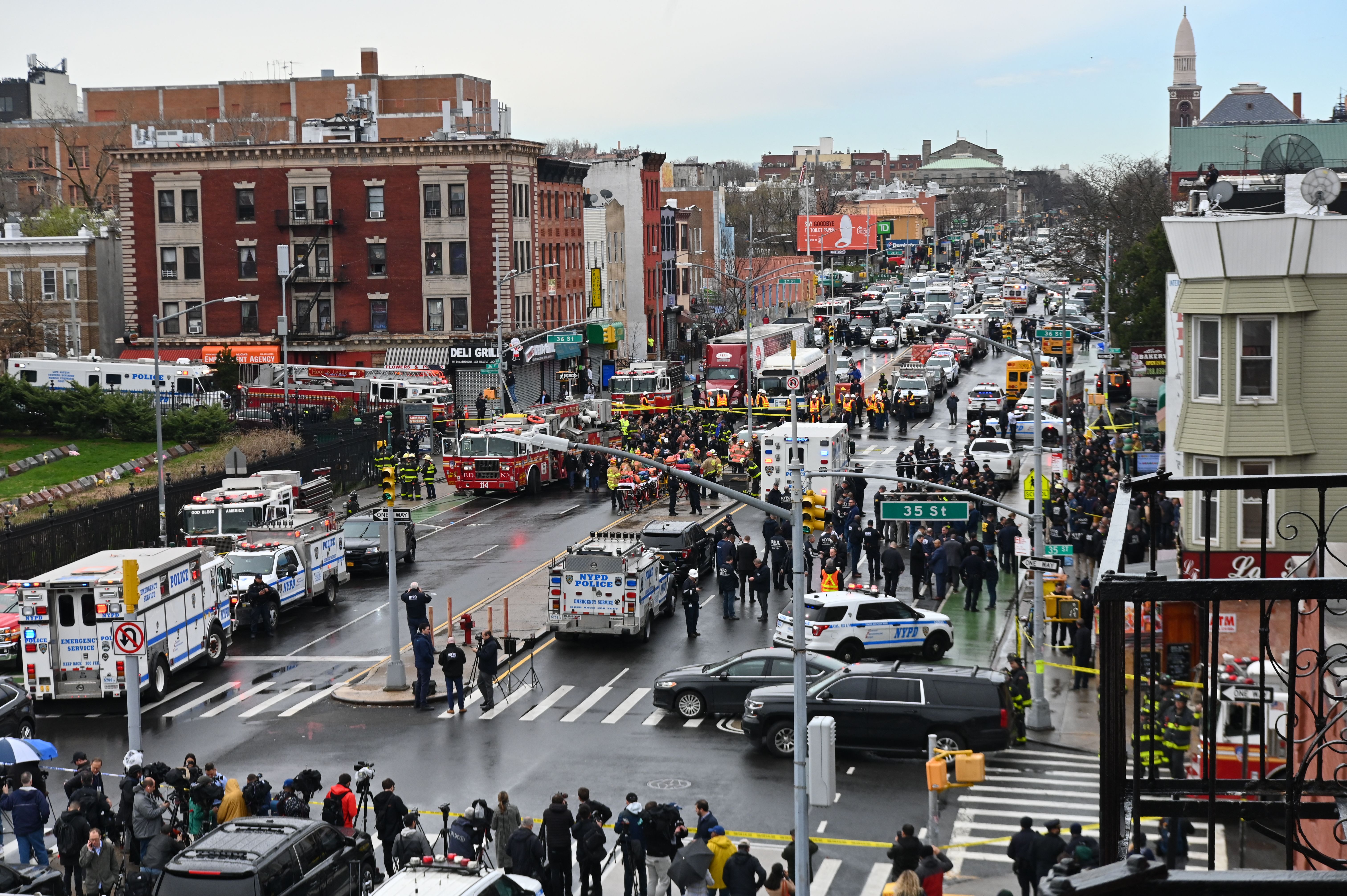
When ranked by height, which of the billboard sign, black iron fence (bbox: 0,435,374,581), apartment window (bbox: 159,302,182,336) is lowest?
black iron fence (bbox: 0,435,374,581)

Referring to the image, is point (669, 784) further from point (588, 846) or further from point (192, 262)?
point (192, 262)

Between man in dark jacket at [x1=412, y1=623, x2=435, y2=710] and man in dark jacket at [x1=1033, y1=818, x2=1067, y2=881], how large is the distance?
14.0m

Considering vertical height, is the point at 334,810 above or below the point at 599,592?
below

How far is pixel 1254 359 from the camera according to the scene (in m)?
27.1

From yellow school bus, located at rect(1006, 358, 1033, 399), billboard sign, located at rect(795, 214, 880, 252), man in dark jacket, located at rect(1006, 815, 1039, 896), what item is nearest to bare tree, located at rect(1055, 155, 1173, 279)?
yellow school bus, located at rect(1006, 358, 1033, 399)

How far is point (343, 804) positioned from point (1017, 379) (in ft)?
187

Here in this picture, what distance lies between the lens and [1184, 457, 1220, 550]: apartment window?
26312mm

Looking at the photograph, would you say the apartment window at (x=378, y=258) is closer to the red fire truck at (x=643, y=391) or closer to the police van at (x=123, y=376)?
the red fire truck at (x=643, y=391)

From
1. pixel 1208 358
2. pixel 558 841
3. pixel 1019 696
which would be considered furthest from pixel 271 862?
pixel 1208 358

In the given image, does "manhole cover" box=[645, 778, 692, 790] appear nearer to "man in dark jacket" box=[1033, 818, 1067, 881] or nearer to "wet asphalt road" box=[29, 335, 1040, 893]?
"wet asphalt road" box=[29, 335, 1040, 893]

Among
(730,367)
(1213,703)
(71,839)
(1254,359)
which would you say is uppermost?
(1254,359)

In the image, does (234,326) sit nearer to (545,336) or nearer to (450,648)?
(545,336)

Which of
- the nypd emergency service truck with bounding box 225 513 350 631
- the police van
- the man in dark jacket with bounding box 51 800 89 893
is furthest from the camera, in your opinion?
the police van

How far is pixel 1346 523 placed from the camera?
20.5 meters
